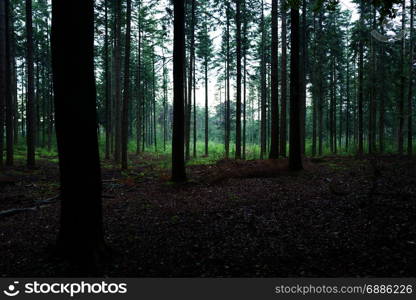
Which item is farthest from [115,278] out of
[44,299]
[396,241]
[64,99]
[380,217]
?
[380,217]

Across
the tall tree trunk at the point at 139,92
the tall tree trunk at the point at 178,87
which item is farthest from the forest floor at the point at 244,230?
the tall tree trunk at the point at 139,92

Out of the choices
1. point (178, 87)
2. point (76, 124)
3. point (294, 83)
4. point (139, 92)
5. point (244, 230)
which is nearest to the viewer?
point (76, 124)

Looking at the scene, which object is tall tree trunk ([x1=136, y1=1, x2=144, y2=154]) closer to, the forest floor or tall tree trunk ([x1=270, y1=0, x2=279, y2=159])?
tall tree trunk ([x1=270, y1=0, x2=279, y2=159])

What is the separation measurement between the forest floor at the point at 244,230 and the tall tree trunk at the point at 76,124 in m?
0.50

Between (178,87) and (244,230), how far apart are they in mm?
6138

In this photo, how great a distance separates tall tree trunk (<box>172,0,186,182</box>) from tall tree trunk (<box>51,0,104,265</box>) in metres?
5.41

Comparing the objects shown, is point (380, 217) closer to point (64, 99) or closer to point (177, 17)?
point (64, 99)

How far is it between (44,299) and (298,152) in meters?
9.55

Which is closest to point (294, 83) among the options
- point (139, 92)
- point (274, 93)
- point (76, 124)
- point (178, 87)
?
point (178, 87)

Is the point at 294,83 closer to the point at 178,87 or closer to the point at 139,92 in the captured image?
the point at 178,87

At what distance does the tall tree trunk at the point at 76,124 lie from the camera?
3.36 m

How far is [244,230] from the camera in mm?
4746

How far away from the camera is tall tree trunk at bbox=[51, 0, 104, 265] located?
3.36 m

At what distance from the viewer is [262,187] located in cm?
841
